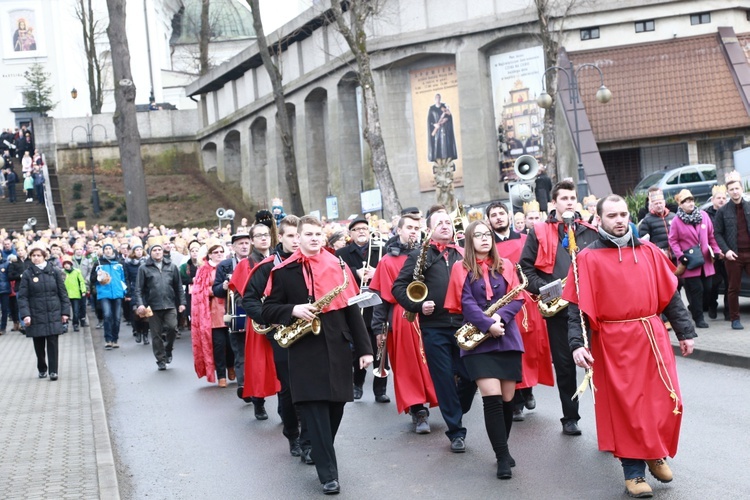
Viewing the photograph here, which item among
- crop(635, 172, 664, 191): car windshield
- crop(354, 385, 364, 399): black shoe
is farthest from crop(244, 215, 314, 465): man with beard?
crop(635, 172, 664, 191): car windshield

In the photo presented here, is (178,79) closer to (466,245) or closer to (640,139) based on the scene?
(640,139)

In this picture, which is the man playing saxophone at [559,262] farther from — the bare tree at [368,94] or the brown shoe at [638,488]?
the bare tree at [368,94]

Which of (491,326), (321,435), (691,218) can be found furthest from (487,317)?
(691,218)

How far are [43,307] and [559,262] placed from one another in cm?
949

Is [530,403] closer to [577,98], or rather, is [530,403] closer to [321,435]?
[321,435]

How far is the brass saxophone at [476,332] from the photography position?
8.93 metres

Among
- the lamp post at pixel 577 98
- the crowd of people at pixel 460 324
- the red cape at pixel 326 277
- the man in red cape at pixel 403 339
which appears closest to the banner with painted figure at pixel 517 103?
the lamp post at pixel 577 98

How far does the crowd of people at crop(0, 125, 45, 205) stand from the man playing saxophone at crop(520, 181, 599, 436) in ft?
141

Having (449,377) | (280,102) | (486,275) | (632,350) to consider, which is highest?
(280,102)

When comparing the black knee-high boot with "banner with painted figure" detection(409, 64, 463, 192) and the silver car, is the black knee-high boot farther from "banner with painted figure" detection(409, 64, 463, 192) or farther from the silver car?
"banner with painted figure" detection(409, 64, 463, 192)

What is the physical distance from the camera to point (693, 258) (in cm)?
1658

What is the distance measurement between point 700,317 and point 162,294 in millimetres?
8055

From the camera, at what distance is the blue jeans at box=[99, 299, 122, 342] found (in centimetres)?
2281

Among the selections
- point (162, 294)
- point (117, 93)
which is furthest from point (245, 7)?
point (162, 294)
